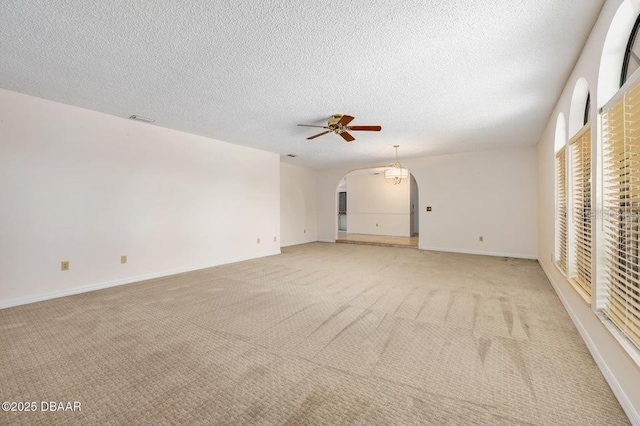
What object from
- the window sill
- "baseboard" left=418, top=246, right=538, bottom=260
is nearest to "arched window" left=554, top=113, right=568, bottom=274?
the window sill

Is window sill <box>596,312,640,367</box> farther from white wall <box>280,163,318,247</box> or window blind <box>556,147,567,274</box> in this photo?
white wall <box>280,163,318,247</box>

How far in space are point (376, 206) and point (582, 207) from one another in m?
7.45

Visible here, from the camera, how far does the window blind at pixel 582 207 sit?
234 cm

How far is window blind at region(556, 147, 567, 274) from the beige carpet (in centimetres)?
49

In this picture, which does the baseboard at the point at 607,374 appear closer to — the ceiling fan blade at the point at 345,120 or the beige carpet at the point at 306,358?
the beige carpet at the point at 306,358

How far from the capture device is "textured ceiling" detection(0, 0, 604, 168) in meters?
1.80

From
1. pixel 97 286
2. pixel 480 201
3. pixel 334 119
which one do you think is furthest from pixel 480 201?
pixel 97 286

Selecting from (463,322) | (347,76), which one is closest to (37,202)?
(347,76)

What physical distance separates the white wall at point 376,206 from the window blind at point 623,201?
25.0ft

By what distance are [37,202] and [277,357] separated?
11.3 feet

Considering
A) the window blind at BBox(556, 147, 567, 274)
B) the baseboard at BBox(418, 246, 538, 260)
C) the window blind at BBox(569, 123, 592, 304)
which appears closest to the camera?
the window blind at BBox(569, 123, 592, 304)

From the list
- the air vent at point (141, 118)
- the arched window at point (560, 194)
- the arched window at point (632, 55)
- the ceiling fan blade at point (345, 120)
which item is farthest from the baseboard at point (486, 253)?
the air vent at point (141, 118)

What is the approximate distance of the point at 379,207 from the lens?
9930 millimetres

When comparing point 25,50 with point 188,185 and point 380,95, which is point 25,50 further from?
point 380,95
